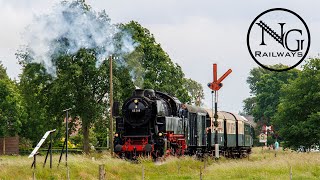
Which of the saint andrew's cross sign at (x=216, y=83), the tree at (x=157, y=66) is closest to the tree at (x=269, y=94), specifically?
the tree at (x=157, y=66)

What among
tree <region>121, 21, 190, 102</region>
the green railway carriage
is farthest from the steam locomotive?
tree <region>121, 21, 190, 102</region>

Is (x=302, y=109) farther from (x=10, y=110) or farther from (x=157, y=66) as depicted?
(x=10, y=110)

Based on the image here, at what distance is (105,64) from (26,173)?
34.4 m

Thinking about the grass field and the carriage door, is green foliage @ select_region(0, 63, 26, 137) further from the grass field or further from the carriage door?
the grass field

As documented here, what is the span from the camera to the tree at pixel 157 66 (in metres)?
74.3

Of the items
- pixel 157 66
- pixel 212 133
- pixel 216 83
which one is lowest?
pixel 212 133

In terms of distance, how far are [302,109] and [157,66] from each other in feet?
52.8

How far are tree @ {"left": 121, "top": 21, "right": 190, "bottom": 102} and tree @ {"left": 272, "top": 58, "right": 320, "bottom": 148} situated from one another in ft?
39.5

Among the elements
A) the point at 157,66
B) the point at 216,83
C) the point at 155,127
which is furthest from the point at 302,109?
the point at 155,127

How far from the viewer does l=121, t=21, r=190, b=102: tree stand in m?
74.3

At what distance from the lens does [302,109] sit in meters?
67.0

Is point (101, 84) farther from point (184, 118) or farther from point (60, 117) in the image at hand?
point (184, 118)

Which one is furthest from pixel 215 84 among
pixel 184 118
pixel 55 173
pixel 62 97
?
pixel 62 97

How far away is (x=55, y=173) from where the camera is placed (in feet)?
97.8
